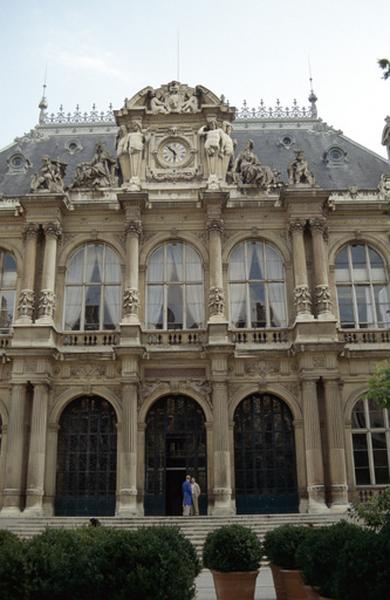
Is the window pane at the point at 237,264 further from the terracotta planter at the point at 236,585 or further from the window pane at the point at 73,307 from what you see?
the terracotta planter at the point at 236,585

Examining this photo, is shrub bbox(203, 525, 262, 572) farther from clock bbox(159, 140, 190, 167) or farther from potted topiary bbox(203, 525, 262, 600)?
clock bbox(159, 140, 190, 167)

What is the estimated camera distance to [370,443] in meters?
23.4

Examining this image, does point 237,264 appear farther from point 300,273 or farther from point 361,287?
point 361,287

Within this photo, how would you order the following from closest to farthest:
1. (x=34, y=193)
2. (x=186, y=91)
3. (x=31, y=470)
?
1. (x=31, y=470)
2. (x=34, y=193)
3. (x=186, y=91)

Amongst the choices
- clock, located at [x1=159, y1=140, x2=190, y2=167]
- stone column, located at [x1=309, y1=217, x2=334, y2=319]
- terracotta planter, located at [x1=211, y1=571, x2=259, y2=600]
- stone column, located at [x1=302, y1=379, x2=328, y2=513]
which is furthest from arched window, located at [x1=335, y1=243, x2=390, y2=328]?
terracotta planter, located at [x1=211, y1=571, x2=259, y2=600]

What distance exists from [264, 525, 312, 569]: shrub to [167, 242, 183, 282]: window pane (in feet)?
49.0

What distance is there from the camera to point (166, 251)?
2611cm

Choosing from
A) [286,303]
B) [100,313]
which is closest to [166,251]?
[100,313]

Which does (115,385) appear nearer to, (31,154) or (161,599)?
(31,154)

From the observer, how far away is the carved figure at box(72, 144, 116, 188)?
1064 inches

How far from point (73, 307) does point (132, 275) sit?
2722 mm

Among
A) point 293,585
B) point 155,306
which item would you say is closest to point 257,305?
point 155,306

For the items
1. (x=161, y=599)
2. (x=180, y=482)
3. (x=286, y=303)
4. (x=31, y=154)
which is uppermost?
(x=31, y=154)

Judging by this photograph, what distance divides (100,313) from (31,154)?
33.6 feet
